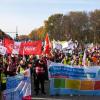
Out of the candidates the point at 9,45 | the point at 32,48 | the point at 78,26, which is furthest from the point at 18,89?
the point at 78,26

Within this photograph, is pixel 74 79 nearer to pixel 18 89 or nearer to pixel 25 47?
pixel 25 47

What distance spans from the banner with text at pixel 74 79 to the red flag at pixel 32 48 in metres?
4.37

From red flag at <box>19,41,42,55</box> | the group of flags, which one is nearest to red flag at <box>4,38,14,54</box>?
the group of flags

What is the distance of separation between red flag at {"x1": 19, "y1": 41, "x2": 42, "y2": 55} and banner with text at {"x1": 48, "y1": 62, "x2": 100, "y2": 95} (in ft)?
14.3

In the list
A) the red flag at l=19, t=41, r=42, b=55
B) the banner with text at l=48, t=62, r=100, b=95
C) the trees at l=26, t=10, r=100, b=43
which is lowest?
the banner with text at l=48, t=62, r=100, b=95

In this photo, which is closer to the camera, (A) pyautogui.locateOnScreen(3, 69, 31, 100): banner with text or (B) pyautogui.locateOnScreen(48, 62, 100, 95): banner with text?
(A) pyautogui.locateOnScreen(3, 69, 31, 100): banner with text

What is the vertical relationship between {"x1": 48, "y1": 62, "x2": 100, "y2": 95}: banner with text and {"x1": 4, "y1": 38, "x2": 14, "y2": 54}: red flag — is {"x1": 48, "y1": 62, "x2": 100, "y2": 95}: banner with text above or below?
below

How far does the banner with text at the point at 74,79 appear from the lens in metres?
18.5

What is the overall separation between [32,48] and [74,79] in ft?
16.7

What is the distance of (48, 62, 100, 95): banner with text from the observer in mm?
18484

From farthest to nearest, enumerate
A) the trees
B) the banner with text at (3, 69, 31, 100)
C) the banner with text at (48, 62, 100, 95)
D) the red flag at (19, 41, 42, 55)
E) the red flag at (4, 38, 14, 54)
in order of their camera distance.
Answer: the trees → the red flag at (4, 38, 14, 54) → the red flag at (19, 41, 42, 55) → the banner with text at (48, 62, 100, 95) → the banner with text at (3, 69, 31, 100)

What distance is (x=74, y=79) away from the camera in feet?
60.8

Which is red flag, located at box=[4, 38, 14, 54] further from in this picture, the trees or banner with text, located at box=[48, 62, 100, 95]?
the trees

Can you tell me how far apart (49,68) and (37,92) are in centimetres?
116
